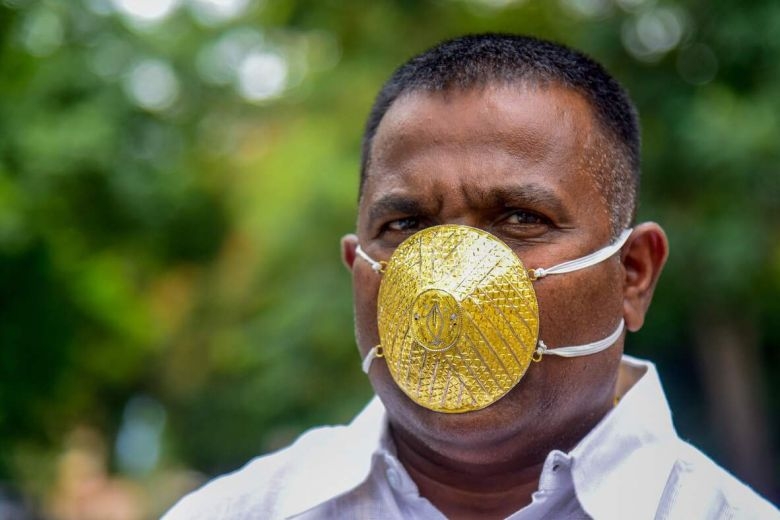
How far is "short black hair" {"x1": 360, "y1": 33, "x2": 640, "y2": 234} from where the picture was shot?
2479mm

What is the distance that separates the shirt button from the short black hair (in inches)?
28.7

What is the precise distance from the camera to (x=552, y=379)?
2.37m

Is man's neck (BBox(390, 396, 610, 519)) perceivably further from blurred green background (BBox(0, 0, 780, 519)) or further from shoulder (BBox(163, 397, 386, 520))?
blurred green background (BBox(0, 0, 780, 519))

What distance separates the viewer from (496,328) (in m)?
2.31

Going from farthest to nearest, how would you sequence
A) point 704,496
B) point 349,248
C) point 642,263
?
point 349,248
point 642,263
point 704,496

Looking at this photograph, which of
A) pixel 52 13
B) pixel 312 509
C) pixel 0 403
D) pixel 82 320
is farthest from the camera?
pixel 82 320

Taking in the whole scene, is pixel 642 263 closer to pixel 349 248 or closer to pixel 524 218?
pixel 524 218

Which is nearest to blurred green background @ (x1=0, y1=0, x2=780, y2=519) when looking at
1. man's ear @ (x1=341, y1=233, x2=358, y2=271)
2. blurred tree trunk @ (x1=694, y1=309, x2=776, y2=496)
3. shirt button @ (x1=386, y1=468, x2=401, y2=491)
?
blurred tree trunk @ (x1=694, y1=309, x2=776, y2=496)

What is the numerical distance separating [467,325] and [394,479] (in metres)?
0.45

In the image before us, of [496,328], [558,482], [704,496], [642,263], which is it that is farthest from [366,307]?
[704,496]

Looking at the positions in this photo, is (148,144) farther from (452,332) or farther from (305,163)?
(452,332)

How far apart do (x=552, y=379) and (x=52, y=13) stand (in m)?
9.89

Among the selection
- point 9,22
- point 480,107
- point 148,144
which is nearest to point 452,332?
point 480,107

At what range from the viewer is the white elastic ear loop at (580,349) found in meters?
2.35
